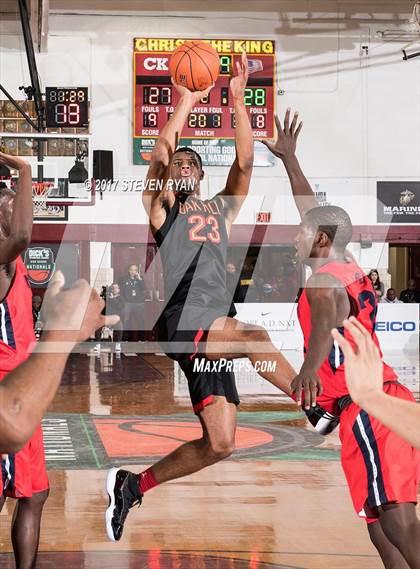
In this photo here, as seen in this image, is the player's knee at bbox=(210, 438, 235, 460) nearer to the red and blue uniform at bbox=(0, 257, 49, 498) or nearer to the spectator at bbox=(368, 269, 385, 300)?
the red and blue uniform at bbox=(0, 257, 49, 498)

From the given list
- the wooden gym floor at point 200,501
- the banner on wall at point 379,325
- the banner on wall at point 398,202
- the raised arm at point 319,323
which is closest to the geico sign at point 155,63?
the banner on wall at point 379,325

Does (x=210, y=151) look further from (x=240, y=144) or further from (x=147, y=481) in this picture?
(x=147, y=481)

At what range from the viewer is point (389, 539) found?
3377mm

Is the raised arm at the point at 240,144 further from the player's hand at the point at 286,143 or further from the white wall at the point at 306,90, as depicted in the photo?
the white wall at the point at 306,90

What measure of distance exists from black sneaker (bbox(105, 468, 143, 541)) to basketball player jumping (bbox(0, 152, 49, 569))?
26.5 inches

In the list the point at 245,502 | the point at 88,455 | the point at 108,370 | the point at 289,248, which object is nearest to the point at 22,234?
the point at 245,502

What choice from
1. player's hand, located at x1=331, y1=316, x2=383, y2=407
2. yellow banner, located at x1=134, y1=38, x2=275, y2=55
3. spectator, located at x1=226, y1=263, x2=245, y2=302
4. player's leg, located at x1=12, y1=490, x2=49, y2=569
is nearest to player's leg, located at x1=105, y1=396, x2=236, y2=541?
player's leg, located at x1=12, y1=490, x2=49, y2=569

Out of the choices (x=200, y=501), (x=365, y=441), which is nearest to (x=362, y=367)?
(x=365, y=441)

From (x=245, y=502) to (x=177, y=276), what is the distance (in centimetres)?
196

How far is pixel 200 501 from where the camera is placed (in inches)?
238

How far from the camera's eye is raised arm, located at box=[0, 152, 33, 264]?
3.58 m

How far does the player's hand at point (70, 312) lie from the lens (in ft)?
6.79

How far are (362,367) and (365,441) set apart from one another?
1.44m

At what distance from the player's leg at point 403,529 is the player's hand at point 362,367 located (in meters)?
1.38
